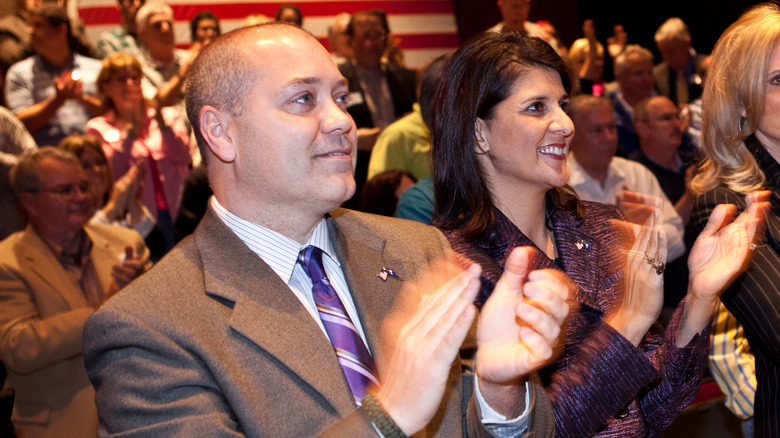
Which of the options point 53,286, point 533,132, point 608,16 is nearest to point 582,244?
point 533,132

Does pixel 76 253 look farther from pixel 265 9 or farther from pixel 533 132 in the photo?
pixel 265 9

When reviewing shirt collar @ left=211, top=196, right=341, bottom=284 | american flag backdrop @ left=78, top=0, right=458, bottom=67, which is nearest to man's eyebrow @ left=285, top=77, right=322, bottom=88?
shirt collar @ left=211, top=196, right=341, bottom=284

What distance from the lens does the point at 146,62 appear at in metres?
5.51

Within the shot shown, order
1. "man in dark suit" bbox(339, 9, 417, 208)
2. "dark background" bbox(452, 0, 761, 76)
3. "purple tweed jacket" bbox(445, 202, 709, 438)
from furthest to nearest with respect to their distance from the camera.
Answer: "dark background" bbox(452, 0, 761, 76) → "man in dark suit" bbox(339, 9, 417, 208) → "purple tweed jacket" bbox(445, 202, 709, 438)

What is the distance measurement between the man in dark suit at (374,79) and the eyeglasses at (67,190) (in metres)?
1.94

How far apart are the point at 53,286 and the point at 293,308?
190 centimetres

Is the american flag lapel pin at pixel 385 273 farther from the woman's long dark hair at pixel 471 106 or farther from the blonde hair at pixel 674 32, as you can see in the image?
the blonde hair at pixel 674 32

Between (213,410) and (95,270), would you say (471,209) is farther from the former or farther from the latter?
(95,270)

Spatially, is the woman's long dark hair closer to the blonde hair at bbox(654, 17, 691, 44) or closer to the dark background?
the blonde hair at bbox(654, 17, 691, 44)

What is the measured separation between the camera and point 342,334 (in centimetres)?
160

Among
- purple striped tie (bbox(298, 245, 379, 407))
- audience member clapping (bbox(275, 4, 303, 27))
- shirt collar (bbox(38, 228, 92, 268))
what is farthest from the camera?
audience member clapping (bbox(275, 4, 303, 27))

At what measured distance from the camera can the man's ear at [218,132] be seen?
177 centimetres

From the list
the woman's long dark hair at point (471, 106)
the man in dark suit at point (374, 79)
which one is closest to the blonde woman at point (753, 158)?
the woman's long dark hair at point (471, 106)

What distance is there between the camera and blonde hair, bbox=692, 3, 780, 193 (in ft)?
7.11
